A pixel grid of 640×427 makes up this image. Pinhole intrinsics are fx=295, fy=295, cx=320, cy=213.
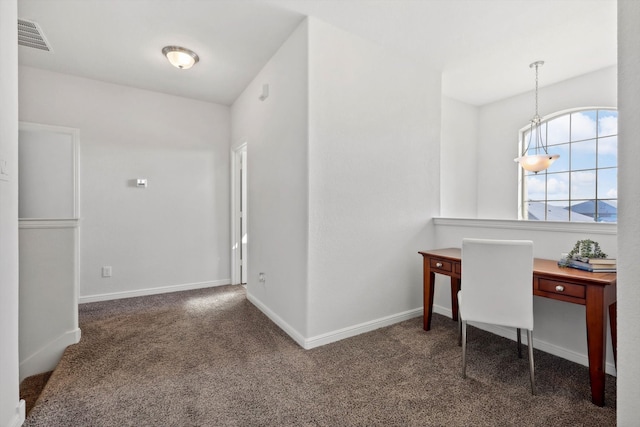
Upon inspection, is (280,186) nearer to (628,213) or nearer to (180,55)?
(180,55)

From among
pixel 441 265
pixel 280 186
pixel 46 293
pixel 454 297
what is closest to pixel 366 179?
pixel 280 186

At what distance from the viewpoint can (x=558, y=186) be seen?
4020 millimetres

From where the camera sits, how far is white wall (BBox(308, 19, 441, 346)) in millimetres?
2406

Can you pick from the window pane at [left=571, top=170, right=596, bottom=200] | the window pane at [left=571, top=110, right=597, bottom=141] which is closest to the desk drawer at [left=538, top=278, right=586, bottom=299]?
the window pane at [left=571, top=170, right=596, bottom=200]

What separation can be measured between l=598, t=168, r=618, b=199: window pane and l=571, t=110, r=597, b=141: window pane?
48 cm

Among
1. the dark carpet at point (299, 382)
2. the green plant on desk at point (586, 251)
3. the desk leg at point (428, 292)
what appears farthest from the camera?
the desk leg at point (428, 292)

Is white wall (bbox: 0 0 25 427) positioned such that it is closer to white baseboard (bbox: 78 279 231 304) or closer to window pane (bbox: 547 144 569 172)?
white baseboard (bbox: 78 279 231 304)

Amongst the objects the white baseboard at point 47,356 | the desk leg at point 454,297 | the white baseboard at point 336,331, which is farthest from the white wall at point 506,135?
the white baseboard at point 47,356

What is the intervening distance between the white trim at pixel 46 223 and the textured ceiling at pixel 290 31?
1.61 meters

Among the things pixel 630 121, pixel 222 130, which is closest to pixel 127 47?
pixel 222 130

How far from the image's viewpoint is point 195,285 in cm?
407

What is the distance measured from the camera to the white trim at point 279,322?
2412 millimetres

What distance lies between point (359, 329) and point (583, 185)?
11.7 feet

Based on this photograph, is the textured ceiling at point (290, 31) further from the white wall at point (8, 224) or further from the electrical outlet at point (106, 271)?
the electrical outlet at point (106, 271)
